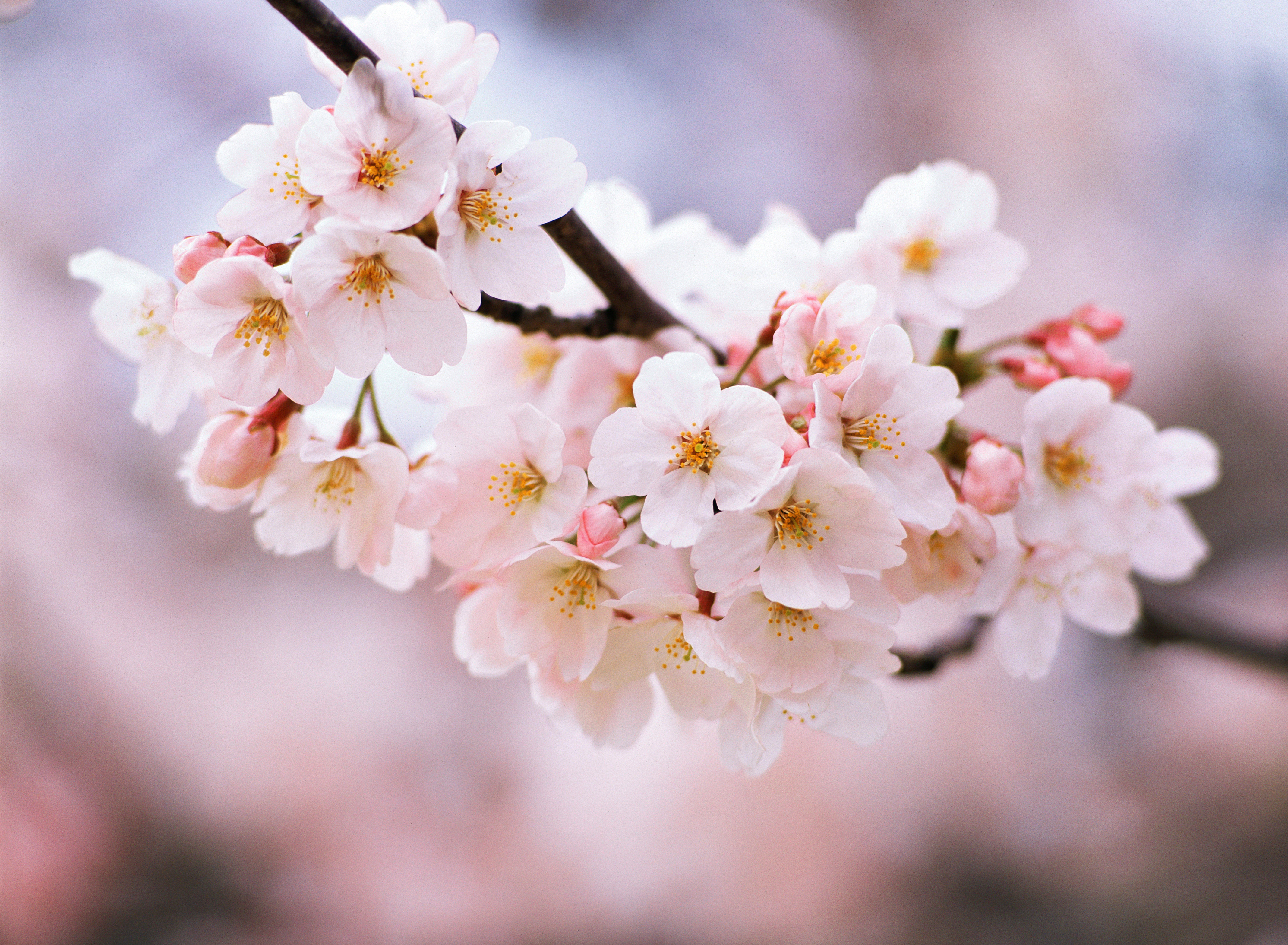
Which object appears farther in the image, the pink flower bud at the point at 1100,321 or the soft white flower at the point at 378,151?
the pink flower bud at the point at 1100,321

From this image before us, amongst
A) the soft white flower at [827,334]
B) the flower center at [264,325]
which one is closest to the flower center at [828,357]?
the soft white flower at [827,334]

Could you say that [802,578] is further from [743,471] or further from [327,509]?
[327,509]

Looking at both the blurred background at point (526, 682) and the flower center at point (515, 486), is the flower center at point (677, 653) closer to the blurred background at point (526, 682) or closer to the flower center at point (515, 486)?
the flower center at point (515, 486)

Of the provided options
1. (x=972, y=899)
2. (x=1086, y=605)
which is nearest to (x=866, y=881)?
(x=972, y=899)

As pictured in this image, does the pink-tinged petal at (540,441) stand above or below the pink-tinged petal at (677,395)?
below

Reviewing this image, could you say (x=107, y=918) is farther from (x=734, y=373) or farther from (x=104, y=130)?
(x=734, y=373)

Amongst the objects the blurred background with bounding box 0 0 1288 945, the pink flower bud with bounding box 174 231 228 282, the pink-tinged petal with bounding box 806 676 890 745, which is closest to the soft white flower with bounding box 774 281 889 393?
the pink-tinged petal with bounding box 806 676 890 745

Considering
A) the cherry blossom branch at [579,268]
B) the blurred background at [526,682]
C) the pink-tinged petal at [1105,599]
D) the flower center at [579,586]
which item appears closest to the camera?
the cherry blossom branch at [579,268]

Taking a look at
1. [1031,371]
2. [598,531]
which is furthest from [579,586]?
[1031,371]
